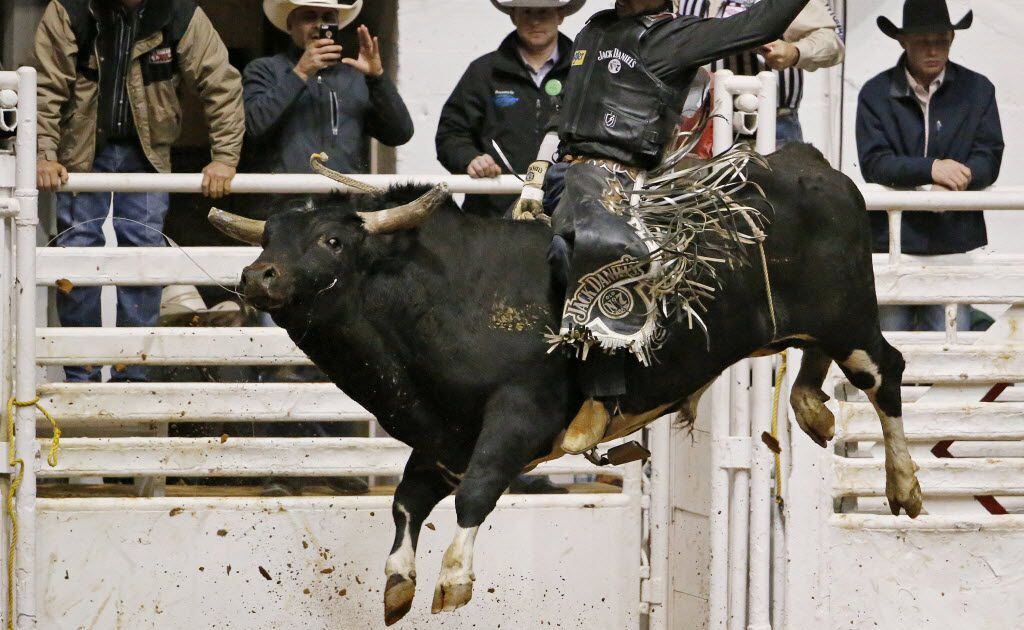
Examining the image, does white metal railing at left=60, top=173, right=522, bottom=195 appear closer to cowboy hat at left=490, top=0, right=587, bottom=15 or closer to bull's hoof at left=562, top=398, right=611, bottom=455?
cowboy hat at left=490, top=0, right=587, bottom=15

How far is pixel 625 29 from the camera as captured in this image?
553 centimetres

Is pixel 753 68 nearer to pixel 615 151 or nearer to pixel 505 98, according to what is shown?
pixel 505 98

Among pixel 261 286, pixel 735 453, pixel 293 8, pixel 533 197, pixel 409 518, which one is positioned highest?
pixel 293 8

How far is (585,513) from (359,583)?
1.00 m

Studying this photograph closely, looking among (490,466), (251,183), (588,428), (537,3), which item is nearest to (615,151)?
(588,428)

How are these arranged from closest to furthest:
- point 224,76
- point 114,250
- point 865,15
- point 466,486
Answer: point 466,486
point 114,250
point 224,76
point 865,15

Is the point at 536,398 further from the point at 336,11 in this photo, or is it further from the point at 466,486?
the point at 336,11

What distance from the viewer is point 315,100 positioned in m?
7.43

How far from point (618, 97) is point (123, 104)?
2.71 m

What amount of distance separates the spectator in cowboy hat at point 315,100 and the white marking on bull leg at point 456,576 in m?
2.75

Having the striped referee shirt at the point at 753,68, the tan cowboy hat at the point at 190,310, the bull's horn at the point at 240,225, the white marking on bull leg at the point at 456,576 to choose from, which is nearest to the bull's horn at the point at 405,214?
the bull's horn at the point at 240,225

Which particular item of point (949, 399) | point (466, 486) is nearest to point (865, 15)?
point (949, 399)

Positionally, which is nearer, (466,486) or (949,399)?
(466,486)

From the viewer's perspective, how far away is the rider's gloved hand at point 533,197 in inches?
234
